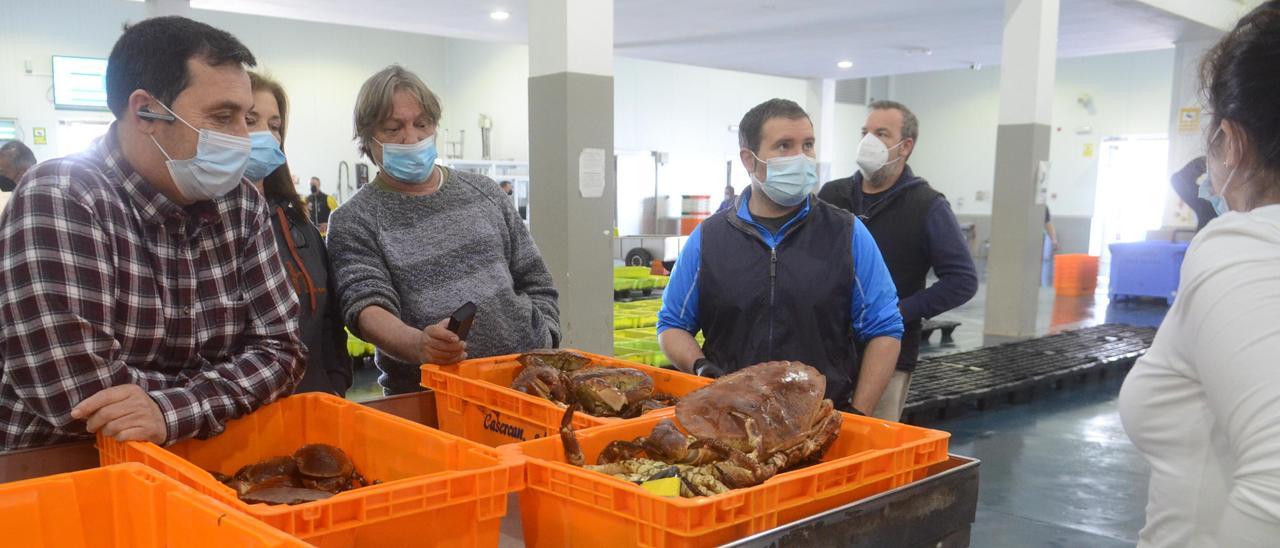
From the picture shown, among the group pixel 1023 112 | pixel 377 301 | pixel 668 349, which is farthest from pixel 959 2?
pixel 377 301

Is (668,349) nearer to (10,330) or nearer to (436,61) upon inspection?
(10,330)

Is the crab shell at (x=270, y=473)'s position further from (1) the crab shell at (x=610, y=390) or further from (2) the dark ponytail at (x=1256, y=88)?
(2) the dark ponytail at (x=1256, y=88)

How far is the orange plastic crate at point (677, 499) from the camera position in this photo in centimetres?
123

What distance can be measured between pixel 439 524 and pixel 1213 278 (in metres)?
1.11

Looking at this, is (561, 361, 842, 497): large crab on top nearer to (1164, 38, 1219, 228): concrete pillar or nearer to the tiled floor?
the tiled floor

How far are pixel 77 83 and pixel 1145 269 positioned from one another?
1661 centimetres

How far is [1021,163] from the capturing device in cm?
910

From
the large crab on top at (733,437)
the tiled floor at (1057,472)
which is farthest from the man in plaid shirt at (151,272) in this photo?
the tiled floor at (1057,472)

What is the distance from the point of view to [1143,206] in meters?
18.6

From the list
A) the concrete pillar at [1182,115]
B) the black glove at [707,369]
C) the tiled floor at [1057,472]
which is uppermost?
the concrete pillar at [1182,115]

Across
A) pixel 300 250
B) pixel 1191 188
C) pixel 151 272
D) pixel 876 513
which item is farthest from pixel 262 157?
pixel 1191 188

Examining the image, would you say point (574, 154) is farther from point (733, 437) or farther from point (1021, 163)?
point (1021, 163)

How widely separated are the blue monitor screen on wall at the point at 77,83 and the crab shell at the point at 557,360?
48.9 ft

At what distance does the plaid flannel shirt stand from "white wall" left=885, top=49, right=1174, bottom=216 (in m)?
A: 18.6
